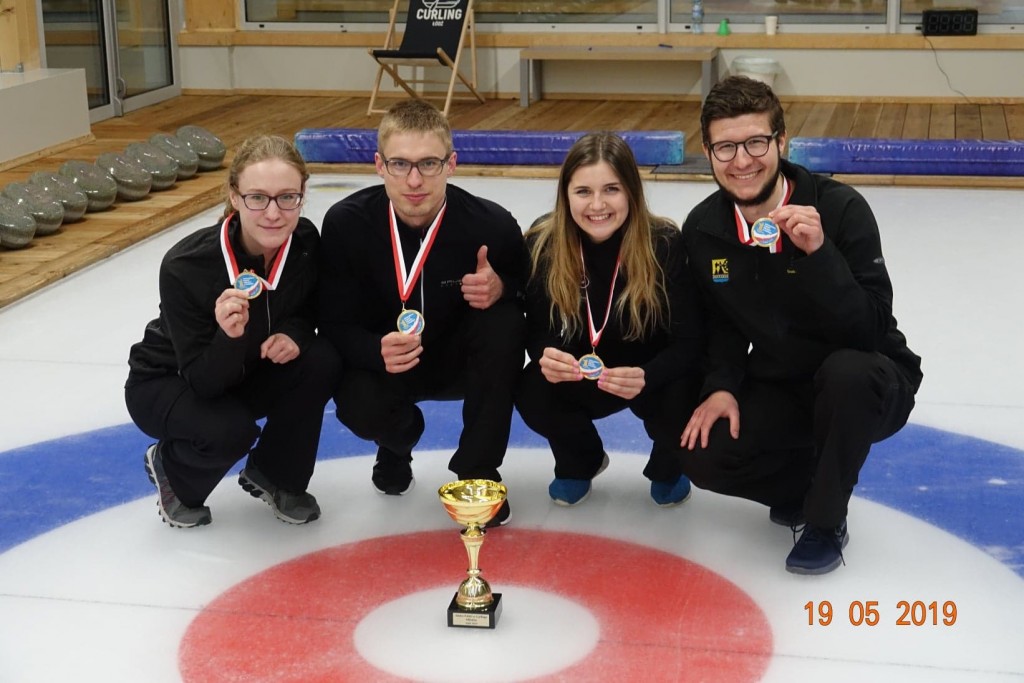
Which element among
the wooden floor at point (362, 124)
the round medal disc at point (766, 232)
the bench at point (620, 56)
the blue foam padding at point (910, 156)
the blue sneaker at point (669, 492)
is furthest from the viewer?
the bench at point (620, 56)

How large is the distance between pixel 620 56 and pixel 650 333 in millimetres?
7102

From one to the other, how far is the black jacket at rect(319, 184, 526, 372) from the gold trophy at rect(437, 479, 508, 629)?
539 millimetres

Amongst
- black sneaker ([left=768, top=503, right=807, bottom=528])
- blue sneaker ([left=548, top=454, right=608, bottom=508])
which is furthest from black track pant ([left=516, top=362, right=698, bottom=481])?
black sneaker ([left=768, top=503, right=807, bottom=528])

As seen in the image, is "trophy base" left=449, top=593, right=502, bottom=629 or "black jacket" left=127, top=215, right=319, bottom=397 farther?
"black jacket" left=127, top=215, right=319, bottom=397

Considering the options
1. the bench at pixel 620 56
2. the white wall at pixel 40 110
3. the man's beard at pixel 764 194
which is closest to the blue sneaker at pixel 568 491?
the man's beard at pixel 764 194

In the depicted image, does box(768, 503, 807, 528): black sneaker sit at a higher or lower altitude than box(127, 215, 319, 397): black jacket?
lower

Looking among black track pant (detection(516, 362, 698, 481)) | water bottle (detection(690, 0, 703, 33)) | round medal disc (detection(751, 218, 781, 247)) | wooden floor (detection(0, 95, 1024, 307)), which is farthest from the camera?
water bottle (detection(690, 0, 703, 33))

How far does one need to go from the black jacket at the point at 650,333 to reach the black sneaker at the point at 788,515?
39cm

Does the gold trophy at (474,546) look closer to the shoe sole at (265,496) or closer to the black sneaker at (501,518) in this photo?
the black sneaker at (501,518)

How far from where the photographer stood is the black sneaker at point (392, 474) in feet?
11.4

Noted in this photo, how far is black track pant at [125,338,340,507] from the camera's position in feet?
10.3

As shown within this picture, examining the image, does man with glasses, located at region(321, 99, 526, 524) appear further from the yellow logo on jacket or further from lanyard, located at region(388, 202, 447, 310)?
the yellow logo on jacket

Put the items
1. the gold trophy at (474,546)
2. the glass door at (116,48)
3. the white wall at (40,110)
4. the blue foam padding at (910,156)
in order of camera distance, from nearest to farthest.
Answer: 1. the gold trophy at (474,546)
2. the blue foam padding at (910,156)
3. the white wall at (40,110)
4. the glass door at (116,48)

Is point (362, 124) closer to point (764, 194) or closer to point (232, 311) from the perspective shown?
point (232, 311)
